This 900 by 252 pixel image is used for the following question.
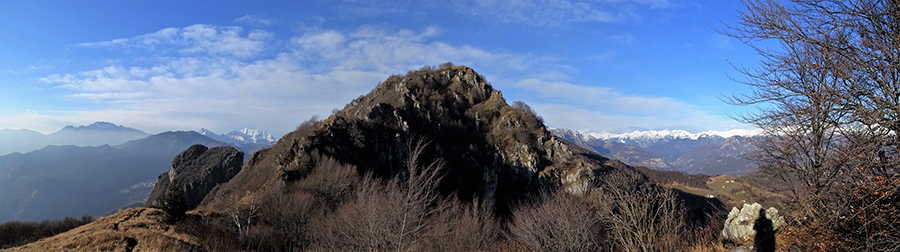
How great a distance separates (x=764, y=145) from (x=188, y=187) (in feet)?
281

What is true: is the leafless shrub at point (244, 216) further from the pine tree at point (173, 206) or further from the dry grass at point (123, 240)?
the dry grass at point (123, 240)

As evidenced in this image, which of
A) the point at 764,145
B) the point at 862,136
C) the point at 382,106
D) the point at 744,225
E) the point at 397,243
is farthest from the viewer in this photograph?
the point at 382,106

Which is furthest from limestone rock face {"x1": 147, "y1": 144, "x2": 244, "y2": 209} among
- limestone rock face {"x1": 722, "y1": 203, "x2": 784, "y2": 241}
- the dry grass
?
limestone rock face {"x1": 722, "y1": 203, "x2": 784, "y2": 241}

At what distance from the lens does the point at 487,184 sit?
71.6m

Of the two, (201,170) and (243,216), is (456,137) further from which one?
(201,170)

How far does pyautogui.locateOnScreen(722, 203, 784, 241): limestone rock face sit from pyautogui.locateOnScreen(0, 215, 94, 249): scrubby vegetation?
3929 cm

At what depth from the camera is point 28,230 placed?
Result: 2300 cm

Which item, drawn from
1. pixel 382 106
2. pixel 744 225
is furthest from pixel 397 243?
pixel 382 106

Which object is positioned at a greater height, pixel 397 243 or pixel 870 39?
pixel 870 39

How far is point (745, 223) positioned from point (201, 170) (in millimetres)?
89132

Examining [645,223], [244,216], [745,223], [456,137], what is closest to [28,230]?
[244,216]

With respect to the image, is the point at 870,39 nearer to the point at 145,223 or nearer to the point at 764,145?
the point at 764,145

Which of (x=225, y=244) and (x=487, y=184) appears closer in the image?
(x=225, y=244)

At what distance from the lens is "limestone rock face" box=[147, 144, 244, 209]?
220ft
